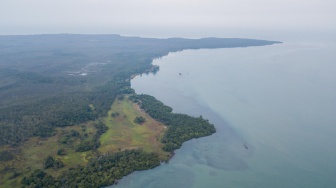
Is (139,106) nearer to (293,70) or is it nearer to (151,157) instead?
(151,157)

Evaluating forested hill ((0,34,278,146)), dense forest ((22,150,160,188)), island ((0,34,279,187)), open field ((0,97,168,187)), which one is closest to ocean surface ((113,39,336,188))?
dense forest ((22,150,160,188))

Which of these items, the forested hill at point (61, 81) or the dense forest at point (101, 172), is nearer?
the dense forest at point (101, 172)

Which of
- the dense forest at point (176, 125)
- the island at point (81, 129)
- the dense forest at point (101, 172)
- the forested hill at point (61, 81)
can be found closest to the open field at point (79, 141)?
the island at point (81, 129)

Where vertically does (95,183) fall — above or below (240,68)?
below

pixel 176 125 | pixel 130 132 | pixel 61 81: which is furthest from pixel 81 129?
pixel 61 81

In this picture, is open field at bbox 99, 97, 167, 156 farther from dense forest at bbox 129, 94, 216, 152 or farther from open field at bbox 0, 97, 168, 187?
dense forest at bbox 129, 94, 216, 152

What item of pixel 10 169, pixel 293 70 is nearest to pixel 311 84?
pixel 293 70

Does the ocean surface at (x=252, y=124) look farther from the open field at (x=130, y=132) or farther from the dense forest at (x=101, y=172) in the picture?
the open field at (x=130, y=132)

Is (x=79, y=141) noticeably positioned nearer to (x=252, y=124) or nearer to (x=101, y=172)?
(x=101, y=172)
